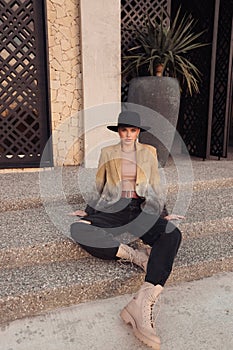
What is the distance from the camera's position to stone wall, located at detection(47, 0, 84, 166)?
12.9 feet

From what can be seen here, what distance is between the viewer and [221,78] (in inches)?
197

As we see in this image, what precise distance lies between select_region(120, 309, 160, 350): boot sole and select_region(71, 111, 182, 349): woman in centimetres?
31

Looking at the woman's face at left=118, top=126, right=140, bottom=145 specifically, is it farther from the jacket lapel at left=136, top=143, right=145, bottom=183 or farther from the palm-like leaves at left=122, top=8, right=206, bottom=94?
the palm-like leaves at left=122, top=8, right=206, bottom=94

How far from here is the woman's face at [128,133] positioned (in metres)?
2.13

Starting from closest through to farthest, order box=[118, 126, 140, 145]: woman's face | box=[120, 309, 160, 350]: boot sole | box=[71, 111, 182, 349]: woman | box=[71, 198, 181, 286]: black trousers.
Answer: box=[120, 309, 160, 350]: boot sole < box=[71, 198, 181, 286]: black trousers < box=[71, 111, 182, 349]: woman < box=[118, 126, 140, 145]: woman's face

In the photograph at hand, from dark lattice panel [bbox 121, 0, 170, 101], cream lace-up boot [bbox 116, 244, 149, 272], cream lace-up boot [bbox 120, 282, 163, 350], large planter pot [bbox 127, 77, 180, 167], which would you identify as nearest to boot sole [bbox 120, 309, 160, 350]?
cream lace-up boot [bbox 120, 282, 163, 350]

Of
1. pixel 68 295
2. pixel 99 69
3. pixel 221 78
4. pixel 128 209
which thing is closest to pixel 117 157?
pixel 128 209

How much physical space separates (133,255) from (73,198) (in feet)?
4.24

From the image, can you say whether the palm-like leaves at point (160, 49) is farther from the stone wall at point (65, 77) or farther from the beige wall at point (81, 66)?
the stone wall at point (65, 77)

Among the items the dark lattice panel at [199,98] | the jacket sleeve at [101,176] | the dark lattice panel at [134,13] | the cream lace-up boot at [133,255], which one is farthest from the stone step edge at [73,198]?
the dark lattice panel at [134,13]

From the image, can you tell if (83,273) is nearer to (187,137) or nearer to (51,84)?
(51,84)

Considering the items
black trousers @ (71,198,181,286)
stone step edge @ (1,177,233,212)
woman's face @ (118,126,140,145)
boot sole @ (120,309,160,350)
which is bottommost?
boot sole @ (120,309,160,350)

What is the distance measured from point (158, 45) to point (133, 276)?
10.3 feet

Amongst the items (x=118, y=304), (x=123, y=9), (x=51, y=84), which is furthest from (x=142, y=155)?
(x=123, y=9)
